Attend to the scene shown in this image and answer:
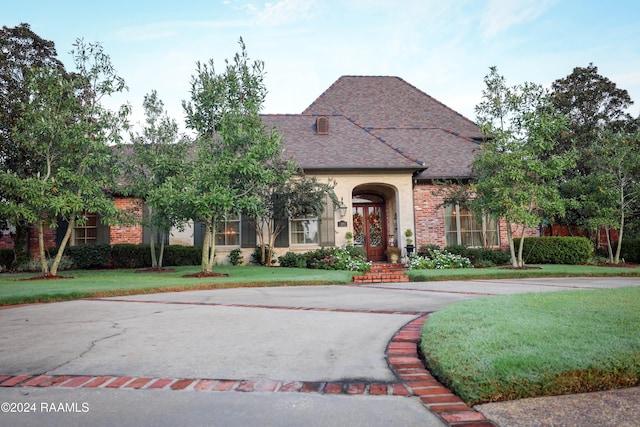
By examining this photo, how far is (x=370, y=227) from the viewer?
55.4ft

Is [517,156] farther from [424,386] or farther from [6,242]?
[6,242]

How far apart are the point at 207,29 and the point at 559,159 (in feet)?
36.6

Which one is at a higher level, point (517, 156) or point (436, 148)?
point (436, 148)

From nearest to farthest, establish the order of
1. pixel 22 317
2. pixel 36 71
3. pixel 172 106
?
pixel 22 317 → pixel 36 71 → pixel 172 106

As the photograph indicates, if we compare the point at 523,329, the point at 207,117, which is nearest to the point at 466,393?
the point at 523,329

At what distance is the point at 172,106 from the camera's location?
12.6 m

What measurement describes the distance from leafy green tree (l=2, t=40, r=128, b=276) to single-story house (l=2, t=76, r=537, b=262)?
12.8ft

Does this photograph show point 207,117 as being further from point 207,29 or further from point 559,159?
point 559,159

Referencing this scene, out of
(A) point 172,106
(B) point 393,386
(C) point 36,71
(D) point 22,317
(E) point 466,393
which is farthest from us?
(A) point 172,106

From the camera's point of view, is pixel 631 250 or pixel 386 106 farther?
pixel 386 106

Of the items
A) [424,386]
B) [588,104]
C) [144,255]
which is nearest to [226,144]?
[144,255]

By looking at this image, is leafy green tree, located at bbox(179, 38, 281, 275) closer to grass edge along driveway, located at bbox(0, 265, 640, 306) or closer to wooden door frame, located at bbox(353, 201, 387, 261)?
grass edge along driveway, located at bbox(0, 265, 640, 306)

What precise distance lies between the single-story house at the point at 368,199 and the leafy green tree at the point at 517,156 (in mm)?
1946

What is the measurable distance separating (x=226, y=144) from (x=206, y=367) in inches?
355
